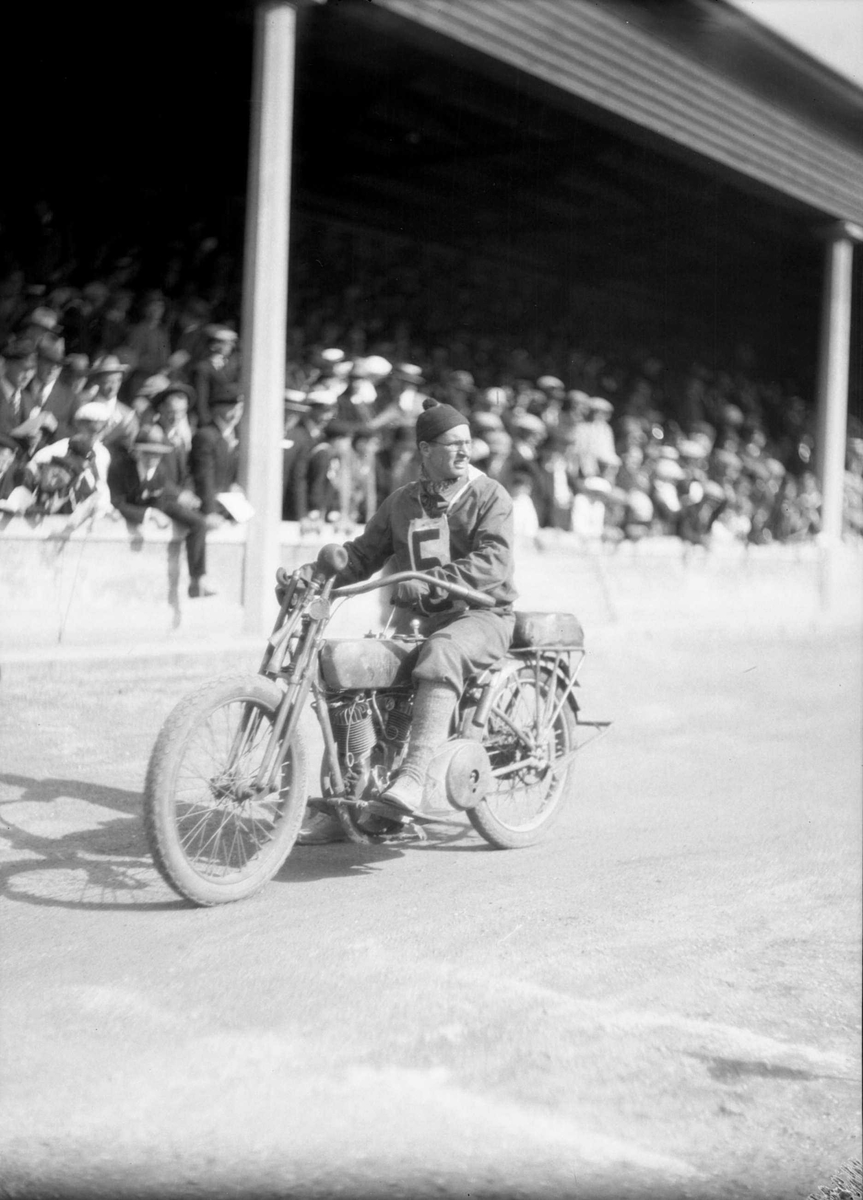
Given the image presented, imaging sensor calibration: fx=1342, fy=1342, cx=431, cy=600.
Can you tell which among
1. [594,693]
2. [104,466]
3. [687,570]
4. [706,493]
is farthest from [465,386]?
[104,466]

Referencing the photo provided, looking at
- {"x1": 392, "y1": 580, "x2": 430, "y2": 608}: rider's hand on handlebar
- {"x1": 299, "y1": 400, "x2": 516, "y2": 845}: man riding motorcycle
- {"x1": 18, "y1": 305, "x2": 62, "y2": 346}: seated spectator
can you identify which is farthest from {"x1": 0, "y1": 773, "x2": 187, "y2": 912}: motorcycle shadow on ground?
{"x1": 18, "y1": 305, "x2": 62, "y2": 346}: seated spectator

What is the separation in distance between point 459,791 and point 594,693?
394 cm

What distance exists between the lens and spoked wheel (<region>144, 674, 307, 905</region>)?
3.80 m

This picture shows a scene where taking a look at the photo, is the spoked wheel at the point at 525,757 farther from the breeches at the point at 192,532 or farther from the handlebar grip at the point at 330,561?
the breeches at the point at 192,532

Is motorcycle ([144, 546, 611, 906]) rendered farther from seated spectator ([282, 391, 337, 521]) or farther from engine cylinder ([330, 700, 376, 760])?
seated spectator ([282, 391, 337, 521])

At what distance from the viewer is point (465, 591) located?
179 inches

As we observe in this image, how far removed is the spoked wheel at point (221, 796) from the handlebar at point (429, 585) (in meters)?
0.45

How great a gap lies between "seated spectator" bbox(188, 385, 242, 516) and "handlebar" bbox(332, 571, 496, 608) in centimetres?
280

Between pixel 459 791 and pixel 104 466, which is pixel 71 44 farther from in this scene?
pixel 459 791

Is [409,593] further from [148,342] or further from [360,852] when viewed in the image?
[148,342]

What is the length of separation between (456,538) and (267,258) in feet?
15.9

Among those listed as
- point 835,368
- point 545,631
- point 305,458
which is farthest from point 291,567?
point 835,368

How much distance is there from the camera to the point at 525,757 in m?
5.09

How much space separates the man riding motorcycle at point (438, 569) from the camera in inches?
175
